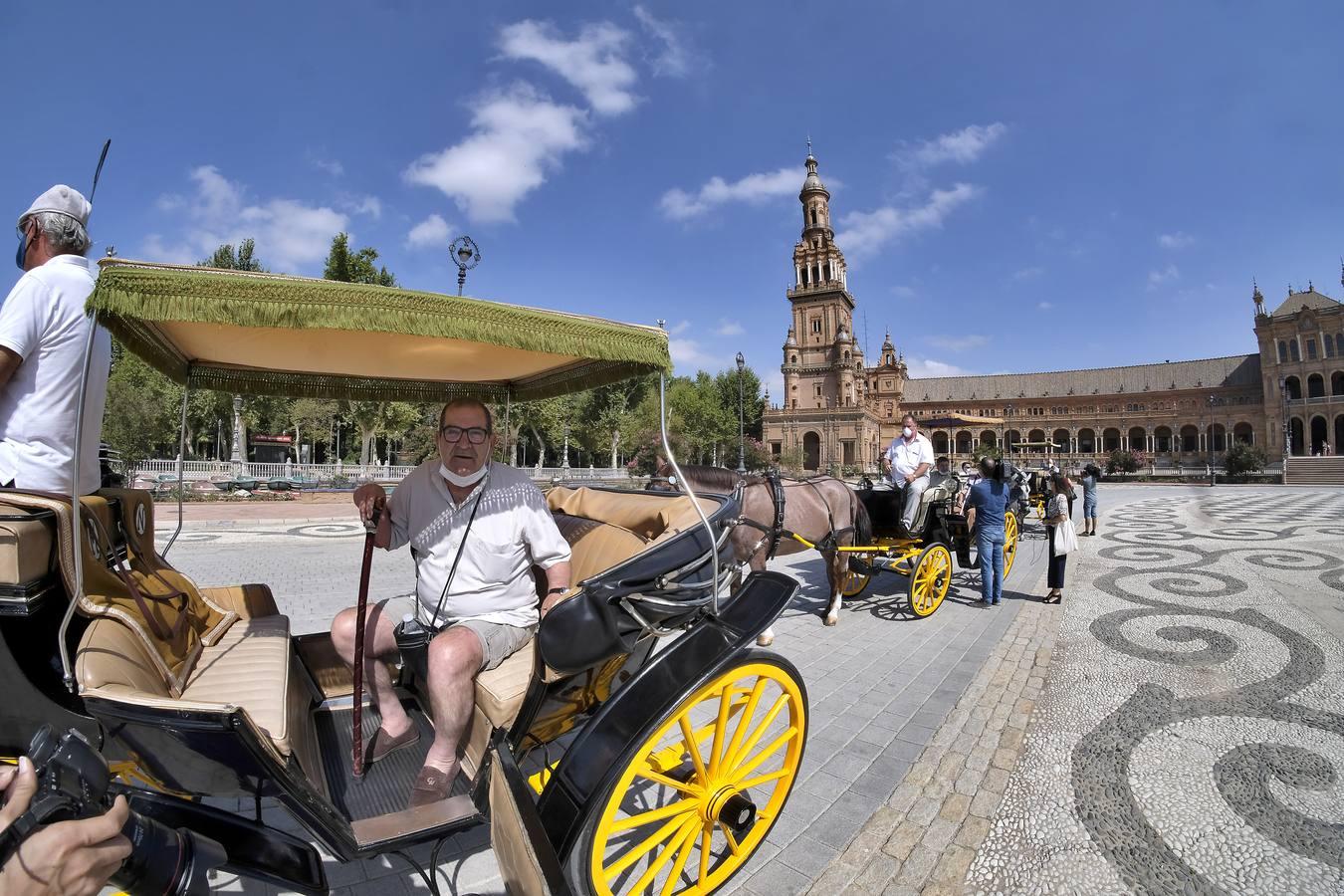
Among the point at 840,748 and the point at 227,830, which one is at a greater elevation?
the point at 227,830

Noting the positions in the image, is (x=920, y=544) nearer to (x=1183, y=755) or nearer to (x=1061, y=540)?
(x=1061, y=540)

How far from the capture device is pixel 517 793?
188cm

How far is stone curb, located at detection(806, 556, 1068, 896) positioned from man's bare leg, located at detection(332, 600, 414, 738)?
1.90 meters

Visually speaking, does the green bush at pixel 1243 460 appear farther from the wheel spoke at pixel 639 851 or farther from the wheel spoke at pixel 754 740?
the wheel spoke at pixel 639 851

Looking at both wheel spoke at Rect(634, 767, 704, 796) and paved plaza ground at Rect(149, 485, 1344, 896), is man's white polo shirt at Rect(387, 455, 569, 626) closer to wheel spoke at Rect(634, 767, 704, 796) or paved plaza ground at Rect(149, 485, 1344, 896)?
wheel spoke at Rect(634, 767, 704, 796)

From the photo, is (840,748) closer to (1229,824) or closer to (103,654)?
(1229,824)

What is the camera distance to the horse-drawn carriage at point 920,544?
616 centimetres

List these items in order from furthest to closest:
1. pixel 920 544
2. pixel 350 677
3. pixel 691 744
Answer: pixel 920 544 < pixel 350 677 < pixel 691 744

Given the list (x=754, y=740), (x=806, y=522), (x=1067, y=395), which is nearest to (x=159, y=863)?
(x=754, y=740)

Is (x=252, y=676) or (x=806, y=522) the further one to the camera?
(x=806, y=522)

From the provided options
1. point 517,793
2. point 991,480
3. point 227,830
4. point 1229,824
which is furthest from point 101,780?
point 991,480

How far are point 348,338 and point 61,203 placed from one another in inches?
38.0

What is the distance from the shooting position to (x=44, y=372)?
6.56 ft

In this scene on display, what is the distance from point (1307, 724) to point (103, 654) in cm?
587
